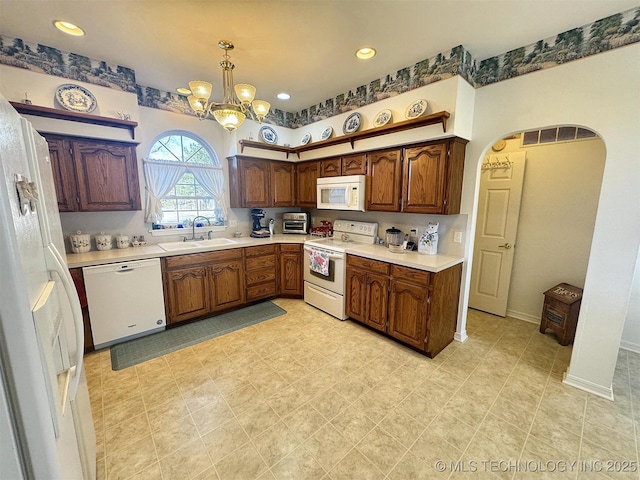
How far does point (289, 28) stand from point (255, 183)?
212 cm

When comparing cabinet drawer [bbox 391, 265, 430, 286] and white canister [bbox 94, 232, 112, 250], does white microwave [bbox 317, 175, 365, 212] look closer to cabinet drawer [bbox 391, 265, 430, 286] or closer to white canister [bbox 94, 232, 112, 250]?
cabinet drawer [bbox 391, 265, 430, 286]

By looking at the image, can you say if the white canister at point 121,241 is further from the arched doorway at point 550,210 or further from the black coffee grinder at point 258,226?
the arched doorway at point 550,210

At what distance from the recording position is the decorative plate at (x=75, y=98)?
8.18ft

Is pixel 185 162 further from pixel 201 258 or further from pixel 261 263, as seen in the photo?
pixel 261 263

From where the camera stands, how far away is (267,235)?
13.3 ft

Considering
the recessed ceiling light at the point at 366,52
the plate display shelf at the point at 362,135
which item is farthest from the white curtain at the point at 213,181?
the recessed ceiling light at the point at 366,52

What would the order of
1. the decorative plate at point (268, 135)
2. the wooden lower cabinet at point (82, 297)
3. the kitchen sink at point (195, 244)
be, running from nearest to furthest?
1. the wooden lower cabinet at point (82, 297)
2. the kitchen sink at point (195, 244)
3. the decorative plate at point (268, 135)

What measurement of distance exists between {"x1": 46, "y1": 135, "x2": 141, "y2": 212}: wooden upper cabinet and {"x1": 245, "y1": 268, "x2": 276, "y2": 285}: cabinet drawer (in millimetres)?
1552

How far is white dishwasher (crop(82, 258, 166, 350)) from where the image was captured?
2.56 meters

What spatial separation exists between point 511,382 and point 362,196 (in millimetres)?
2340

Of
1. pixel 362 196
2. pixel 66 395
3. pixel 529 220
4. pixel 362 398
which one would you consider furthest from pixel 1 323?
pixel 529 220

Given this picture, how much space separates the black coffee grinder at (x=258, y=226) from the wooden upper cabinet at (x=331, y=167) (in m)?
1.16

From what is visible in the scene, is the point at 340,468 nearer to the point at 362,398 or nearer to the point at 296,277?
the point at 362,398

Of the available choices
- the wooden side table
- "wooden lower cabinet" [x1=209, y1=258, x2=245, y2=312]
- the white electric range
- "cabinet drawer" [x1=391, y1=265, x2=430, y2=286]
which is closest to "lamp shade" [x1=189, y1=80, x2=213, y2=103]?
"wooden lower cabinet" [x1=209, y1=258, x2=245, y2=312]
